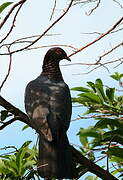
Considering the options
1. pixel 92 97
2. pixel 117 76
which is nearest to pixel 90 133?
pixel 92 97

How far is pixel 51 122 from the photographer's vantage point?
2.21 metres

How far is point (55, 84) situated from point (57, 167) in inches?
30.1

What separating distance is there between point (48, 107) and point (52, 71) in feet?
1.95

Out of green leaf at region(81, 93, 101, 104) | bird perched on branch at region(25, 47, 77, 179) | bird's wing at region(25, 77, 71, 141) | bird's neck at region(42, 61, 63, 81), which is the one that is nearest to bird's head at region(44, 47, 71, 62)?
bird's neck at region(42, 61, 63, 81)

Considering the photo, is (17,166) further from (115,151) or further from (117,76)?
(117,76)

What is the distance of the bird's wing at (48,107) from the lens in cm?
216

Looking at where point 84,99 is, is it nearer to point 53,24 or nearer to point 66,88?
point 66,88

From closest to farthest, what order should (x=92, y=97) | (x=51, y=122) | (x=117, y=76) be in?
(x=51, y=122)
(x=92, y=97)
(x=117, y=76)

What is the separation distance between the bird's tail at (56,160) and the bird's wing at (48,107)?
0.17 feet

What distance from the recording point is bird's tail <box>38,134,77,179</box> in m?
1.98

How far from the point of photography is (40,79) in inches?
108

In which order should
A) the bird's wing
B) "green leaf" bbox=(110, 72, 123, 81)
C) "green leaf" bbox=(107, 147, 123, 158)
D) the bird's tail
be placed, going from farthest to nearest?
"green leaf" bbox=(110, 72, 123, 81) → the bird's wing → the bird's tail → "green leaf" bbox=(107, 147, 123, 158)

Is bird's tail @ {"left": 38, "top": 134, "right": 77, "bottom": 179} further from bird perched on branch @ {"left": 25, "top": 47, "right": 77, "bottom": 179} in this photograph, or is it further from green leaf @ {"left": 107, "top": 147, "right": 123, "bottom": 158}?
green leaf @ {"left": 107, "top": 147, "right": 123, "bottom": 158}

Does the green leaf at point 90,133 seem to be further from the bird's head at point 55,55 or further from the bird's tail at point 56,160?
the bird's head at point 55,55
